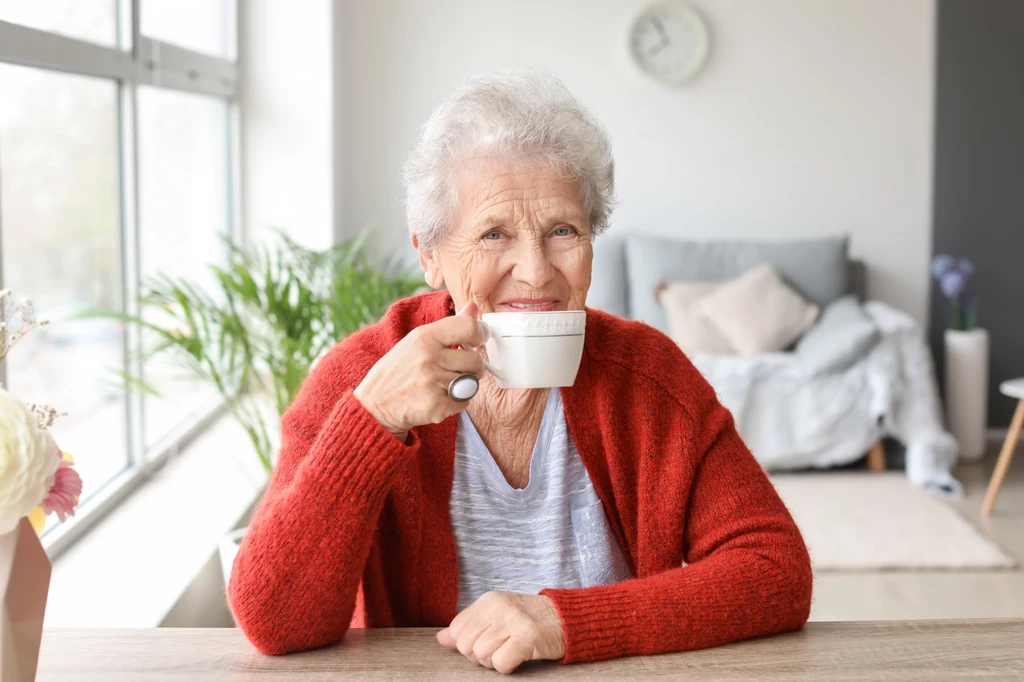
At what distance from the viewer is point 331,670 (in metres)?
0.99

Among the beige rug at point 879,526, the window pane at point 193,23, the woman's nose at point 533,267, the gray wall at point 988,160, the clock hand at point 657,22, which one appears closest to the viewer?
the woman's nose at point 533,267

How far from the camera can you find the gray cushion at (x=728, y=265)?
4973 millimetres

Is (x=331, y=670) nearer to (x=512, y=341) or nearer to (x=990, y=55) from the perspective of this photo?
(x=512, y=341)

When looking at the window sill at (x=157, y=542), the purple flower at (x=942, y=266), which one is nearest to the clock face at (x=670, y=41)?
the purple flower at (x=942, y=266)

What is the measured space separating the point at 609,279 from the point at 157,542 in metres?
3.00

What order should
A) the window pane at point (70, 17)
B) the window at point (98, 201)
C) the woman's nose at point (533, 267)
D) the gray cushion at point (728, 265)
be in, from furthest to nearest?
1. the gray cushion at point (728, 265)
2. the window at point (98, 201)
3. the window pane at point (70, 17)
4. the woman's nose at point (533, 267)

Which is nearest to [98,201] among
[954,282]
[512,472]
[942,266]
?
[512,472]

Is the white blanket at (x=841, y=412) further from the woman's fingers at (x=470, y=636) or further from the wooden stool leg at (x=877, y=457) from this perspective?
the woman's fingers at (x=470, y=636)

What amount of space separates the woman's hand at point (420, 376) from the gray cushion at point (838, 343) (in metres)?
3.49

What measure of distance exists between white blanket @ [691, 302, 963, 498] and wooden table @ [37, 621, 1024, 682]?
3329mm

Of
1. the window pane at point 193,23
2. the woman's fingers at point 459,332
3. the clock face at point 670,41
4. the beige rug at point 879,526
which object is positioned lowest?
the beige rug at point 879,526

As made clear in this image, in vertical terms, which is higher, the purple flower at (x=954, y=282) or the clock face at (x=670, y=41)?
the clock face at (x=670, y=41)

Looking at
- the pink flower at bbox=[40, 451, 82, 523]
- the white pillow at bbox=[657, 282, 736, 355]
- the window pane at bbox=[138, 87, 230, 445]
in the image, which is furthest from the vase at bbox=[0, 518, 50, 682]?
the white pillow at bbox=[657, 282, 736, 355]

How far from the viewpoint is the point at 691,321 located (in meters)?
4.77
